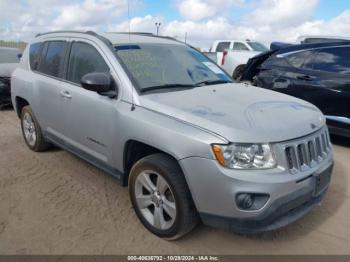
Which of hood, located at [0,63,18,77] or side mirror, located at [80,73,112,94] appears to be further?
hood, located at [0,63,18,77]

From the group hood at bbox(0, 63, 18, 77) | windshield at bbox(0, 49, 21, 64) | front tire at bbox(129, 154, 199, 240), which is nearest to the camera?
front tire at bbox(129, 154, 199, 240)

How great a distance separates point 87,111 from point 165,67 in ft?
3.10

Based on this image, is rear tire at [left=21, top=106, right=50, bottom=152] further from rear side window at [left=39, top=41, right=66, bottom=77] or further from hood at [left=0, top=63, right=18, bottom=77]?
hood at [left=0, top=63, right=18, bottom=77]

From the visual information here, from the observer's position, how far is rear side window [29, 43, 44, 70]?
4930 millimetres

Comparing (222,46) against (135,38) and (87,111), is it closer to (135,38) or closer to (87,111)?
(135,38)

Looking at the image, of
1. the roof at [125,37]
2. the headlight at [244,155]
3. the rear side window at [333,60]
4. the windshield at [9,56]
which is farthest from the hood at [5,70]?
the headlight at [244,155]

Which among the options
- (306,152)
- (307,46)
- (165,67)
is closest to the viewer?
(306,152)

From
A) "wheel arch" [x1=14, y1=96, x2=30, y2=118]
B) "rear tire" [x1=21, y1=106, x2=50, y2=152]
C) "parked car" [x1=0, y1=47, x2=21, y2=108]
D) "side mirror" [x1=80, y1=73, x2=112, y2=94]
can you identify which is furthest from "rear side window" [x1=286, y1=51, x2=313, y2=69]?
"parked car" [x1=0, y1=47, x2=21, y2=108]

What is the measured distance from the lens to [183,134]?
264 centimetres

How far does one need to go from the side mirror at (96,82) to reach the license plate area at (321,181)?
2.00m

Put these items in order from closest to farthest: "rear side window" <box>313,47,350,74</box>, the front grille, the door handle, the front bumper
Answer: the front bumper, the front grille, the door handle, "rear side window" <box>313,47,350,74</box>

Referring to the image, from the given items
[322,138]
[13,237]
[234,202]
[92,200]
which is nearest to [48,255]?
[13,237]

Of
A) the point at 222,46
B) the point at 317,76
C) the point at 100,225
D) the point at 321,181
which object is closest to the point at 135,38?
the point at 100,225

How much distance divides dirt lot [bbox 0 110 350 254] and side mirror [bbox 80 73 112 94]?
1.27 m
